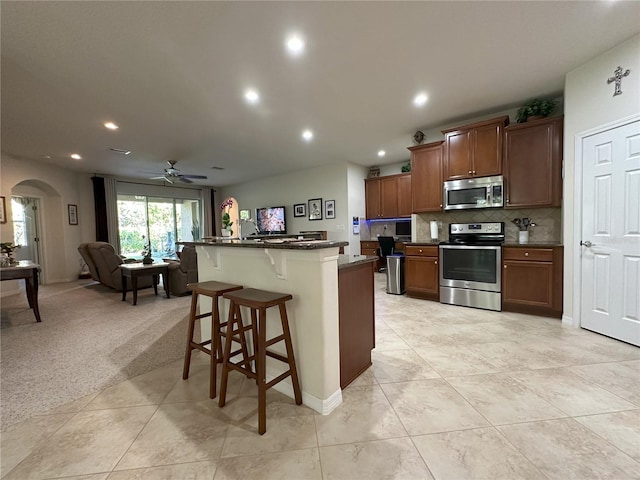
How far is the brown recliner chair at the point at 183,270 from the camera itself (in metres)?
4.65

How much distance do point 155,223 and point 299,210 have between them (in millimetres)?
4560

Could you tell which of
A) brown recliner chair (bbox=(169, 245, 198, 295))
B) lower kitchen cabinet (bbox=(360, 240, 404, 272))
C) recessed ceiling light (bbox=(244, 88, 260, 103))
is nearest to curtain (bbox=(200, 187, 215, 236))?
brown recliner chair (bbox=(169, 245, 198, 295))

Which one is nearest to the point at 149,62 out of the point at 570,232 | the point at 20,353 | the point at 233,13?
the point at 233,13

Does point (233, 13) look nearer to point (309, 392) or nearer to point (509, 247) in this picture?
point (309, 392)

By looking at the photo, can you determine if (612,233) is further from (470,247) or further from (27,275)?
(27,275)

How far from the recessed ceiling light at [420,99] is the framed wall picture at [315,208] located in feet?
12.1

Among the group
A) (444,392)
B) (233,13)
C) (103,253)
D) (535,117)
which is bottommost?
(444,392)

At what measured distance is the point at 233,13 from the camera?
1.96 m

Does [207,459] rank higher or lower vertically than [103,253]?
lower

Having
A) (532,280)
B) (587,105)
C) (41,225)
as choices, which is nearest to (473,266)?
(532,280)

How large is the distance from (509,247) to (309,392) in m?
3.10

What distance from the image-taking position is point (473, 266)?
367 centimetres

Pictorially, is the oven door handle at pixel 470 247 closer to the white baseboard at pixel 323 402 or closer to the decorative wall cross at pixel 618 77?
the decorative wall cross at pixel 618 77

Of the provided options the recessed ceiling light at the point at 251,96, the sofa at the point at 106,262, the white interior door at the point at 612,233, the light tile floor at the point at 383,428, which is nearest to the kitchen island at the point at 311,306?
the light tile floor at the point at 383,428
